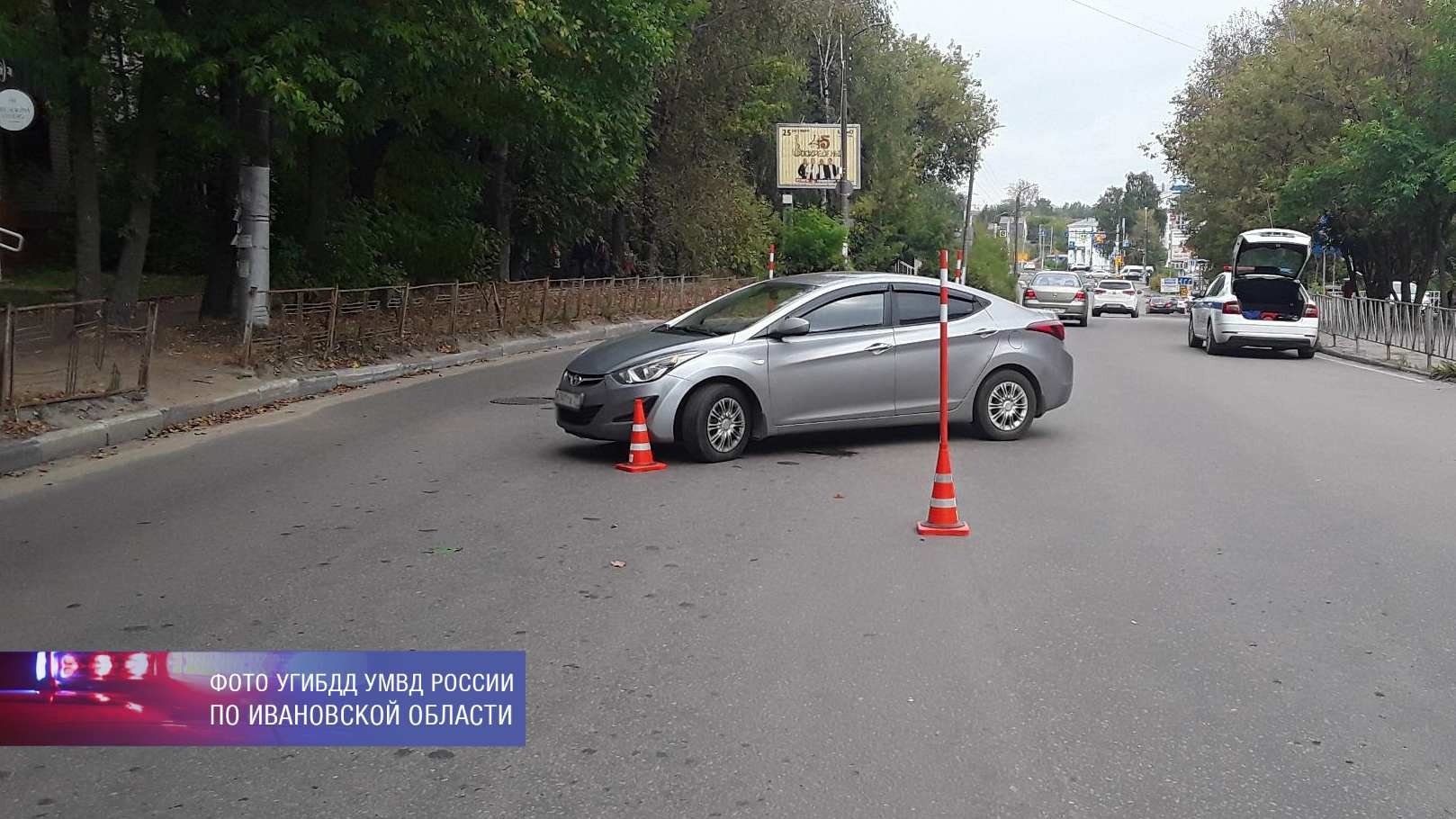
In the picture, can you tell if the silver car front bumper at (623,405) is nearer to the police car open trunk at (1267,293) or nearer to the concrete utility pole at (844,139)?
the police car open trunk at (1267,293)

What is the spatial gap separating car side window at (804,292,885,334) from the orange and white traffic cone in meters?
3.11

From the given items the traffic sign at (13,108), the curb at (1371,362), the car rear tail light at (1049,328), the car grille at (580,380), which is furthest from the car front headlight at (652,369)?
the curb at (1371,362)

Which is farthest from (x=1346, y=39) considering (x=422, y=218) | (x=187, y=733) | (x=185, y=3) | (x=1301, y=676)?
(x=187, y=733)

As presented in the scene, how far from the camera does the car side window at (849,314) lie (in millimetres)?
10852

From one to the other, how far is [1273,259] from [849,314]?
19.8 meters

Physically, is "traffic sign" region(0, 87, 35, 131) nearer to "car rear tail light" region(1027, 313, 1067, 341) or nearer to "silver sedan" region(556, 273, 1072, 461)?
"silver sedan" region(556, 273, 1072, 461)

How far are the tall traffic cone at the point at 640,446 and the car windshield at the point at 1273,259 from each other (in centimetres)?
2106

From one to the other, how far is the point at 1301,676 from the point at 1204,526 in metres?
2.95

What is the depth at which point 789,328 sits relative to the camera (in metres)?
10.5

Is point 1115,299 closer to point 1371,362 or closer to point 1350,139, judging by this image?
point 1350,139

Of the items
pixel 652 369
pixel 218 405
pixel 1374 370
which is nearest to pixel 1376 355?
pixel 1374 370

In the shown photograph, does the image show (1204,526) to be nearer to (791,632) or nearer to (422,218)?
(791,632)

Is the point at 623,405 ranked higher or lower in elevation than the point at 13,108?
lower
